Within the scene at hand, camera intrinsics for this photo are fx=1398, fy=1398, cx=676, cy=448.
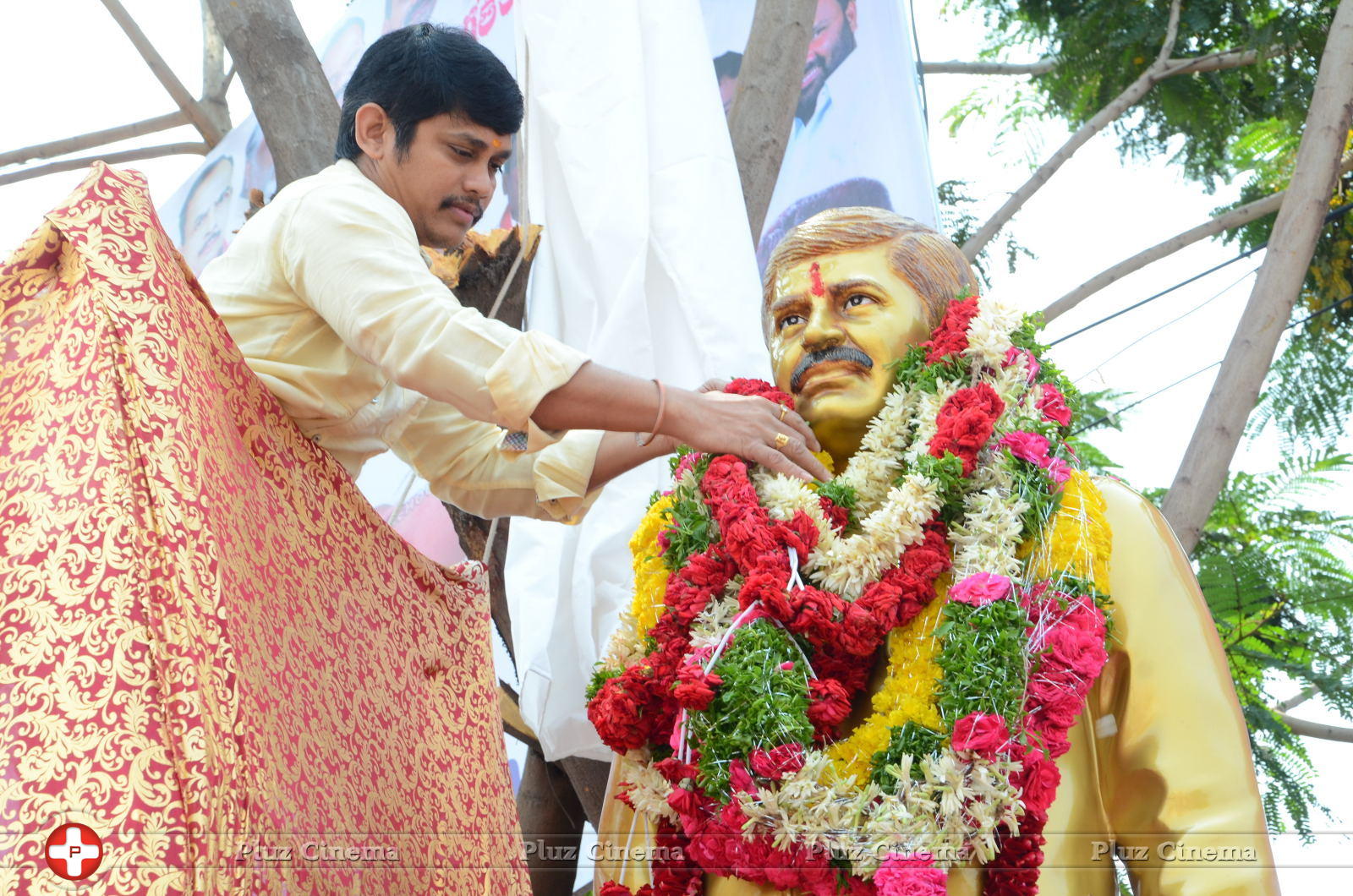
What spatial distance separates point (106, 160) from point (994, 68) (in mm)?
3714

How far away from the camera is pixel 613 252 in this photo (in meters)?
3.82

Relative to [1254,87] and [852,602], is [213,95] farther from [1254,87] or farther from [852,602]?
[852,602]

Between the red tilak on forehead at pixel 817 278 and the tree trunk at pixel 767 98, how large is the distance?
133 centimetres

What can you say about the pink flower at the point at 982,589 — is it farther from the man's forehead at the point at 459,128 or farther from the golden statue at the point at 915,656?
the man's forehead at the point at 459,128

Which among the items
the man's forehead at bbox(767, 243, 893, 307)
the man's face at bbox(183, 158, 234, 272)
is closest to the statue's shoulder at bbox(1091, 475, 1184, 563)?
the man's forehead at bbox(767, 243, 893, 307)

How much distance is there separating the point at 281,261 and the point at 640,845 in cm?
132

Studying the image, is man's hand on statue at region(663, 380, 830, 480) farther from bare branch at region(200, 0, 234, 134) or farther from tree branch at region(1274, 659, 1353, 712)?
bare branch at region(200, 0, 234, 134)

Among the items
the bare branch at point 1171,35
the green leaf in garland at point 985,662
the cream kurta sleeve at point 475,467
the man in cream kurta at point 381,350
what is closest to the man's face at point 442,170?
the man in cream kurta at point 381,350

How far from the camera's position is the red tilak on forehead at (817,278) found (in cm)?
287

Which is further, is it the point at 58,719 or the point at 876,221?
the point at 876,221

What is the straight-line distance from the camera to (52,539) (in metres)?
2.02

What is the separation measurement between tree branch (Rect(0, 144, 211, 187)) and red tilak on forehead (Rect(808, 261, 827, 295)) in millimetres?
3444

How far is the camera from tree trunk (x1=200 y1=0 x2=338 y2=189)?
3.99 meters

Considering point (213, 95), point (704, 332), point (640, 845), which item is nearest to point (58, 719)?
point (640, 845)
